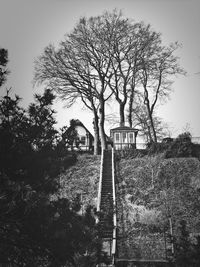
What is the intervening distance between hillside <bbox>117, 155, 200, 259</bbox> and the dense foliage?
→ 767 cm

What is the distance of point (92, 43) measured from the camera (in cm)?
3344

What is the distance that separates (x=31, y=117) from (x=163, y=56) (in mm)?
28132

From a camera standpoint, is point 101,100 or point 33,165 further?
point 101,100

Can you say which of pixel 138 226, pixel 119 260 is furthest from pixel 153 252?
pixel 138 226

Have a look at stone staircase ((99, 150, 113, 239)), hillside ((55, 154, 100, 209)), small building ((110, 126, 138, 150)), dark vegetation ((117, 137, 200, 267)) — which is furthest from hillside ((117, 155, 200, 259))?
small building ((110, 126, 138, 150))

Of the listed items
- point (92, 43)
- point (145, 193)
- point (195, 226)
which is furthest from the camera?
point (92, 43)

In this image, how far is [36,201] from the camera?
25.4 ft

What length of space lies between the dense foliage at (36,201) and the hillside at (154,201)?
7671mm

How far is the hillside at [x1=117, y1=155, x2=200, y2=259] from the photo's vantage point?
17188 mm

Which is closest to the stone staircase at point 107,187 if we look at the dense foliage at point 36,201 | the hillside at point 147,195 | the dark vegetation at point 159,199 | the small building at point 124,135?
the hillside at point 147,195

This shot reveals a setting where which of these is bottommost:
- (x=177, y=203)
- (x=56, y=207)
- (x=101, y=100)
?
(x=177, y=203)

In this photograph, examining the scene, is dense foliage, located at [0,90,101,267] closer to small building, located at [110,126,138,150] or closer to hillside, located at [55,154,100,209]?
hillside, located at [55,154,100,209]

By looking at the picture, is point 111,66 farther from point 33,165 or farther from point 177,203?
point 33,165

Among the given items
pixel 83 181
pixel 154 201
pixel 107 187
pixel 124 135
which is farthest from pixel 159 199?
pixel 124 135
